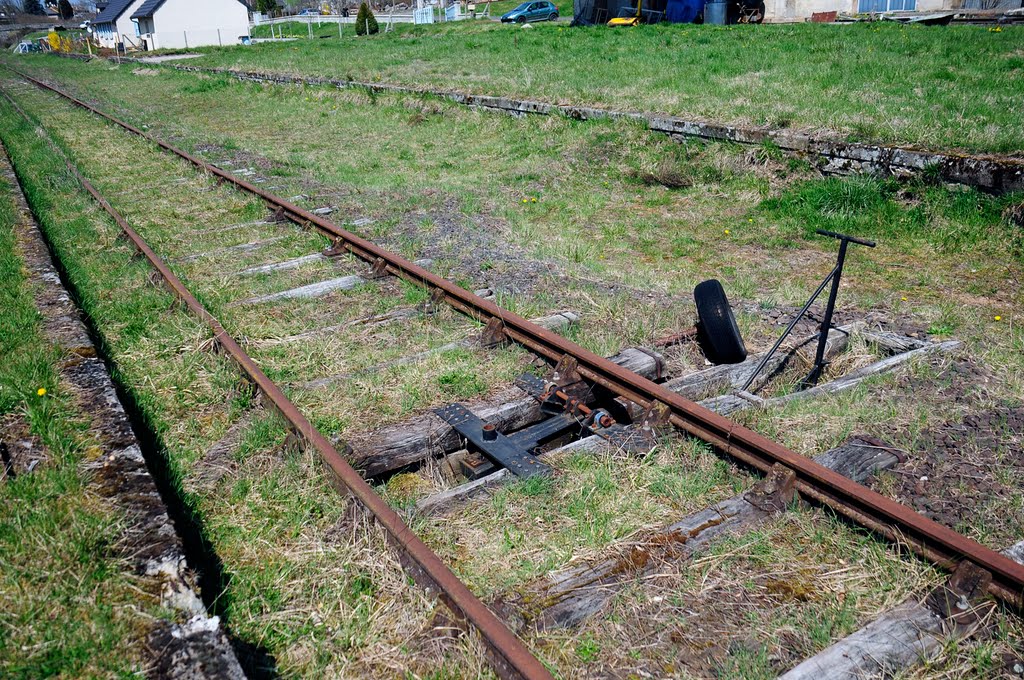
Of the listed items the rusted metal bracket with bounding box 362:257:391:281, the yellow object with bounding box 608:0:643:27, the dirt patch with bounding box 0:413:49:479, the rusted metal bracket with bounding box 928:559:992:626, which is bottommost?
the rusted metal bracket with bounding box 928:559:992:626

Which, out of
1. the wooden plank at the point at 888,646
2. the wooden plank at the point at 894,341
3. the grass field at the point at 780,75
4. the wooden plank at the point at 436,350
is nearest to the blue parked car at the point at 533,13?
the grass field at the point at 780,75

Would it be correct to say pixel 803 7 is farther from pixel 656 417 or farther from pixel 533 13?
pixel 656 417

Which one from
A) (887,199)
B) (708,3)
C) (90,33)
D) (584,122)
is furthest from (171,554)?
(90,33)

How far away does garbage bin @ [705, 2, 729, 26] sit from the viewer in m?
26.8

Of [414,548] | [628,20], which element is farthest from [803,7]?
[414,548]

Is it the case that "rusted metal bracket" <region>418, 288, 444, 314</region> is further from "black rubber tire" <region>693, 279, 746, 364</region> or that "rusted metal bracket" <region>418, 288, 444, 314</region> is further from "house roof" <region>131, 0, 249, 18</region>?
"house roof" <region>131, 0, 249, 18</region>

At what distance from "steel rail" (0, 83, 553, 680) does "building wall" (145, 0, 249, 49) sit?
6307 cm

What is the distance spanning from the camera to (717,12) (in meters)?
26.8

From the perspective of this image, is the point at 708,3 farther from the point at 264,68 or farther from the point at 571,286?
Answer: the point at 571,286

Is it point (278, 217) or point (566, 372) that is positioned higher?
point (278, 217)

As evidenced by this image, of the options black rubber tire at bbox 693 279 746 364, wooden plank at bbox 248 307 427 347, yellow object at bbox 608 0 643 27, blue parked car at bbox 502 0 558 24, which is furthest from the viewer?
blue parked car at bbox 502 0 558 24

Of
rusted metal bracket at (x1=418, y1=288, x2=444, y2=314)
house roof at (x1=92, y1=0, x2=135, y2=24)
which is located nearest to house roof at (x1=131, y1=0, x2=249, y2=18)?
house roof at (x1=92, y1=0, x2=135, y2=24)

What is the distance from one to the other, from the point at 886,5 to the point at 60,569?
3165 centimetres

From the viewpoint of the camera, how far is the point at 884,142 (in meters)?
7.97
